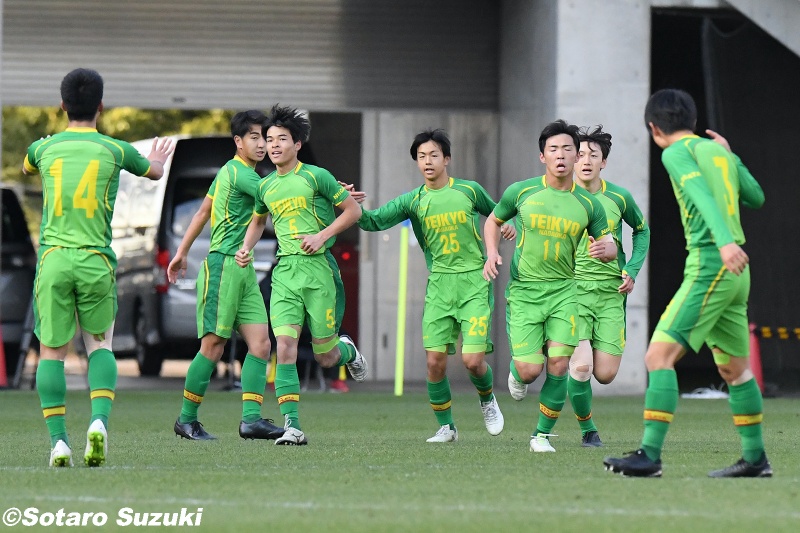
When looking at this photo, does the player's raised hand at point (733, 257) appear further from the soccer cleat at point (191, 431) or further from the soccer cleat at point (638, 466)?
the soccer cleat at point (191, 431)

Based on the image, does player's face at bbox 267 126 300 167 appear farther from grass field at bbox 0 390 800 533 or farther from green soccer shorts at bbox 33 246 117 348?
green soccer shorts at bbox 33 246 117 348

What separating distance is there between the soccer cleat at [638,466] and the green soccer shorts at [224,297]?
Answer: 3558 millimetres

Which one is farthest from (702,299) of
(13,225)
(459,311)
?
(13,225)

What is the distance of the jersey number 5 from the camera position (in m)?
8.52

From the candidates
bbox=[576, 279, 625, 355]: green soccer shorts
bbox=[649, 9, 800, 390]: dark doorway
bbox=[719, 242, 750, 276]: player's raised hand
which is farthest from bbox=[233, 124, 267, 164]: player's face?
bbox=[649, 9, 800, 390]: dark doorway

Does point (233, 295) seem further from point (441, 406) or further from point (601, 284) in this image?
point (601, 284)

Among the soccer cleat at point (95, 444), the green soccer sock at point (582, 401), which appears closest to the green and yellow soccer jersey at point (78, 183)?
the soccer cleat at point (95, 444)

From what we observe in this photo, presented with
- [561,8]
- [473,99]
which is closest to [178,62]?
[473,99]

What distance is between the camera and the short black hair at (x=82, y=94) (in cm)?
854

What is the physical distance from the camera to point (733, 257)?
735cm

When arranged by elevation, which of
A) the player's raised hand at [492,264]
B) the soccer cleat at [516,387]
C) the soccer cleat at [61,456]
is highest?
the player's raised hand at [492,264]

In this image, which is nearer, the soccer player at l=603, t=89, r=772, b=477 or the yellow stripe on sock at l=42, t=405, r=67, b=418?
the soccer player at l=603, t=89, r=772, b=477

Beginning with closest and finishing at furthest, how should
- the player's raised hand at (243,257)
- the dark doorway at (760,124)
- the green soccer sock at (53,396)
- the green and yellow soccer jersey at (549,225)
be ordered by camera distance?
the green soccer sock at (53,396) < the green and yellow soccer jersey at (549,225) < the player's raised hand at (243,257) < the dark doorway at (760,124)

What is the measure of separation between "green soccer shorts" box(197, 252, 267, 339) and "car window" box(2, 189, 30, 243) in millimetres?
8768
